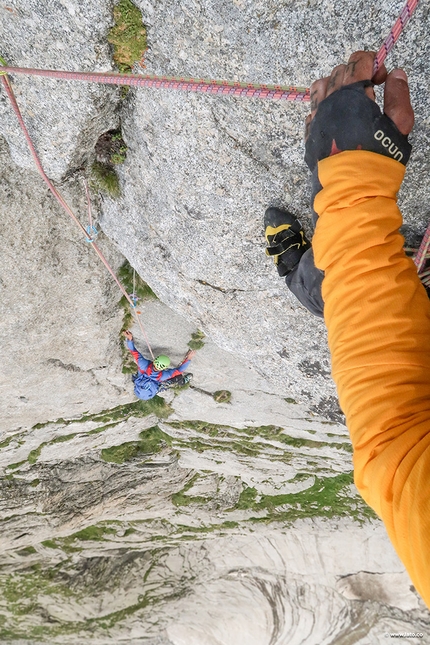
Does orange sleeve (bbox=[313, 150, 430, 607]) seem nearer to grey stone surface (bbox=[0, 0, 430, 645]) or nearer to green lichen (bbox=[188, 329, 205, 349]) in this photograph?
grey stone surface (bbox=[0, 0, 430, 645])

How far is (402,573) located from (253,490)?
4208 millimetres

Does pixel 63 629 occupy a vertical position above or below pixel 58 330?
below

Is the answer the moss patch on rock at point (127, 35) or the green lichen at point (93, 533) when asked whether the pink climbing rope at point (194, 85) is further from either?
the green lichen at point (93, 533)

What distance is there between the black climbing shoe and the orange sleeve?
1550mm

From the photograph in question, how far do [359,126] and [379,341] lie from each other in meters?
1.15

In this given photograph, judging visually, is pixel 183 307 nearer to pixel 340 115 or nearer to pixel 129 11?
pixel 129 11

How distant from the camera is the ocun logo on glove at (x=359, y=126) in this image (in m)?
2.24

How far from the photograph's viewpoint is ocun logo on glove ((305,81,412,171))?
224 cm

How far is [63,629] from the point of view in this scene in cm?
1312

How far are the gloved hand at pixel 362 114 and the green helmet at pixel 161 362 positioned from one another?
462 cm

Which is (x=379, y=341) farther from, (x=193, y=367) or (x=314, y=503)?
(x=314, y=503)

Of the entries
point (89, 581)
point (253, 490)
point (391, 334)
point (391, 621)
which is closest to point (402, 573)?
point (391, 621)

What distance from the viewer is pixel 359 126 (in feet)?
7.38

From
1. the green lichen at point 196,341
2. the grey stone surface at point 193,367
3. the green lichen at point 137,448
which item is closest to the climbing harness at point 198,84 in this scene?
the grey stone surface at point 193,367
